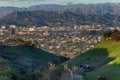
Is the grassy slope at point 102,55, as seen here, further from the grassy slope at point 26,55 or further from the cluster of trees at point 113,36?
the grassy slope at point 26,55

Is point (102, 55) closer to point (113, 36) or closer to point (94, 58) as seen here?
point (94, 58)

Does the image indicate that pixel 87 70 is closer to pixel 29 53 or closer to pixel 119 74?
pixel 119 74

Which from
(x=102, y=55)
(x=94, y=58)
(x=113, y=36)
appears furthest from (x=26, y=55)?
(x=102, y=55)

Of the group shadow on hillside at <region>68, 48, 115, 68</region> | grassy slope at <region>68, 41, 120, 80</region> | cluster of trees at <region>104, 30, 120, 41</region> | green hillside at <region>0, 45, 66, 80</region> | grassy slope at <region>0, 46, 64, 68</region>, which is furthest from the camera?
grassy slope at <region>0, 46, 64, 68</region>

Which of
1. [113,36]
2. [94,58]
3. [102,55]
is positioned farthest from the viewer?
[113,36]

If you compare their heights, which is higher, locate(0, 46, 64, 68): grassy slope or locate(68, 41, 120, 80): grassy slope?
locate(68, 41, 120, 80): grassy slope

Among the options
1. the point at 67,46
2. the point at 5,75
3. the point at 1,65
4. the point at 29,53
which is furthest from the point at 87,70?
the point at 67,46

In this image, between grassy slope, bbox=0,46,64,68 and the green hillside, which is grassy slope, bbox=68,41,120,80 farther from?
grassy slope, bbox=0,46,64,68

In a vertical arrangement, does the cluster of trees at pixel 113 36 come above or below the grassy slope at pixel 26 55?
above

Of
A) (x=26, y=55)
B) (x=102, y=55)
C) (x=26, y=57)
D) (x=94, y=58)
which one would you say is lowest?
(x=26, y=55)

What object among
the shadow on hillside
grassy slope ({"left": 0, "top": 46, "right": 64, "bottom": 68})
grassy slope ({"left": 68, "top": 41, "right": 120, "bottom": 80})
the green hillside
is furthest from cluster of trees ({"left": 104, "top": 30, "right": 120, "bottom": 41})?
grassy slope ({"left": 0, "top": 46, "right": 64, "bottom": 68})

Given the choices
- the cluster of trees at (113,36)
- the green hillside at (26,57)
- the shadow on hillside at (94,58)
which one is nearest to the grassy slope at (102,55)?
the shadow on hillside at (94,58)
